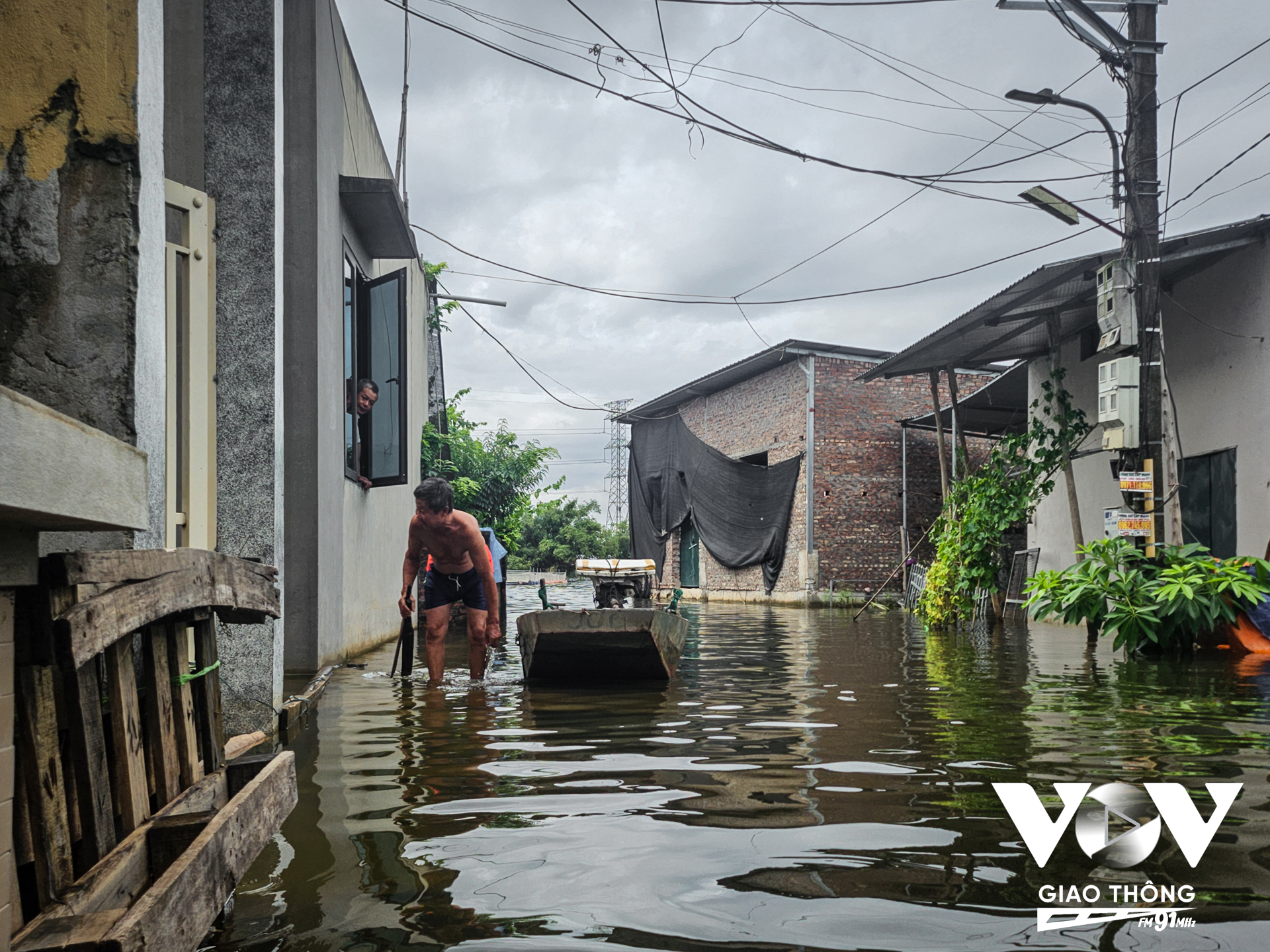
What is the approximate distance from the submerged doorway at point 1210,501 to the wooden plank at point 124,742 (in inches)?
458

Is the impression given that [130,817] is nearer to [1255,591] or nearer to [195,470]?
[195,470]

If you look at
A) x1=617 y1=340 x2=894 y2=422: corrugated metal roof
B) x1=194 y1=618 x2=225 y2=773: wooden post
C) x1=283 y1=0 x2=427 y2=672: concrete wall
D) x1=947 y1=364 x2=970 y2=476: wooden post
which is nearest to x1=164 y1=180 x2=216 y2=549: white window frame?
x1=194 y1=618 x2=225 y2=773: wooden post

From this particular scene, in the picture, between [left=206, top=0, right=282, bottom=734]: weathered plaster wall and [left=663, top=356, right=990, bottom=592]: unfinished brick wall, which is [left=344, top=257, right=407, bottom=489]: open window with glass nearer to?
[left=206, top=0, right=282, bottom=734]: weathered plaster wall

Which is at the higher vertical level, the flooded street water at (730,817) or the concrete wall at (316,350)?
the concrete wall at (316,350)

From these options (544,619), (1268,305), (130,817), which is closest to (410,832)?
(130,817)

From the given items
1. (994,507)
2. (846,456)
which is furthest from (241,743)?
(846,456)

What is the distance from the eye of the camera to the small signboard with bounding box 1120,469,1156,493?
10.6 m

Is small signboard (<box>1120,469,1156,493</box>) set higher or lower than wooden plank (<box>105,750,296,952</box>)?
higher

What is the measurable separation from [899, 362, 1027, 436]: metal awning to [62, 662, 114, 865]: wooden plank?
1637 centimetres

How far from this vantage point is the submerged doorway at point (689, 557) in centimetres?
2808

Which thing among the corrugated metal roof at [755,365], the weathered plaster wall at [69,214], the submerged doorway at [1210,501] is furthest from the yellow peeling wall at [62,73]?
the corrugated metal roof at [755,365]

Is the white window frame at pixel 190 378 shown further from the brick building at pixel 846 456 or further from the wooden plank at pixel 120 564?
the brick building at pixel 846 456

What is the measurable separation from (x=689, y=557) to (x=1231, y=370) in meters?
17.9

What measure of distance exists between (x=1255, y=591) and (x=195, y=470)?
8.82 metres
